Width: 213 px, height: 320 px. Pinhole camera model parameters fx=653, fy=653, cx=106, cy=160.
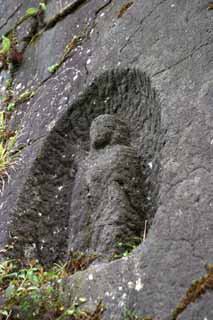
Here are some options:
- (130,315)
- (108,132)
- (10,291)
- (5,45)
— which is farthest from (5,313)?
(5,45)

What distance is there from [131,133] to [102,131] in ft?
0.58

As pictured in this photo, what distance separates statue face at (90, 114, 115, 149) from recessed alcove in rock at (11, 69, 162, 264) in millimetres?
119

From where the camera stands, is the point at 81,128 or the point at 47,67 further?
the point at 47,67

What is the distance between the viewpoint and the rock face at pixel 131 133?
2.61 m

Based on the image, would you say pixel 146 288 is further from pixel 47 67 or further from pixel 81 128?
pixel 47 67

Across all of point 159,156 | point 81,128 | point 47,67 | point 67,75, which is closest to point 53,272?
point 159,156

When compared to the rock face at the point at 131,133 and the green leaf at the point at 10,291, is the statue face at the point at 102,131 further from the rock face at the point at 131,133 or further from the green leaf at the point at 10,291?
the green leaf at the point at 10,291

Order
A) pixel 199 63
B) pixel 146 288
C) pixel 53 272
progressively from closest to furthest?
pixel 146 288
pixel 53 272
pixel 199 63

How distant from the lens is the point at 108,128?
12.1 ft

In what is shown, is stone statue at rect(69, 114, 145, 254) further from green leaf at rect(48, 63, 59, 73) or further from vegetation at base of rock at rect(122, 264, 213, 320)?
green leaf at rect(48, 63, 59, 73)

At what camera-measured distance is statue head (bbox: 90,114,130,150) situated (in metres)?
3.69

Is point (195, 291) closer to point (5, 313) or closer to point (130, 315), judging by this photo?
point (130, 315)

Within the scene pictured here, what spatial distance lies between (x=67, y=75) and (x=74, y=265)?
1.59m

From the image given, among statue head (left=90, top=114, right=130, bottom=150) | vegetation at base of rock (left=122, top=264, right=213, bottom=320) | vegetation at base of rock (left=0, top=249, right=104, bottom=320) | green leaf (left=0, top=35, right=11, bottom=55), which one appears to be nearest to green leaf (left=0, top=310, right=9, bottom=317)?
vegetation at base of rock (left=0, top=249, right=104, bottom=320)
